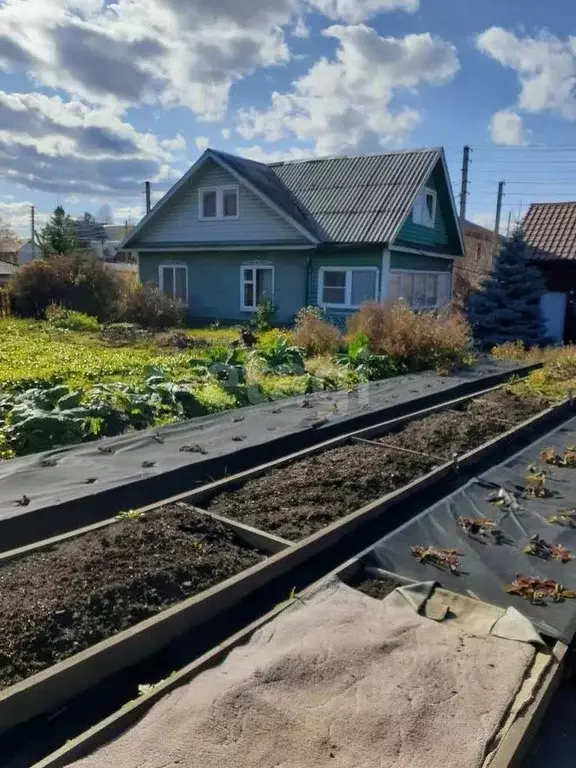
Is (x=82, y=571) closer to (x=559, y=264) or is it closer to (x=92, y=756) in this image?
(x=92, y=756)

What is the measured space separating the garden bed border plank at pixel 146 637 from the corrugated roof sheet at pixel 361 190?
13548 mm

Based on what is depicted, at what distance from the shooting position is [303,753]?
2.12 metres

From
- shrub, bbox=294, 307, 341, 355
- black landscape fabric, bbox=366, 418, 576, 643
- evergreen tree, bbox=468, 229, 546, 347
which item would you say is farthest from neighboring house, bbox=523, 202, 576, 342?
black landscape fabric, bbox=366, 418, 576, 643

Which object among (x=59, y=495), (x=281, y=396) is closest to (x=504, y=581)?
(x=59, y=495)

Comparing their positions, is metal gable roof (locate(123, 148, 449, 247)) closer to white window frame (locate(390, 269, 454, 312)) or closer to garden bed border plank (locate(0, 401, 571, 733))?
white window frame (locate(390, 269, 454, 312))

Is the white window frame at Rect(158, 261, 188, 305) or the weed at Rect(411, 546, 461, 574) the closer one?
the weed at Rect(411, 546, 461, 574)

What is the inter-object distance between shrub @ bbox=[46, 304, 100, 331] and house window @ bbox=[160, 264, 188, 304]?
3806mm

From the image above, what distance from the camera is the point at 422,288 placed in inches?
763

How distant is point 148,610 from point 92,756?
92cm

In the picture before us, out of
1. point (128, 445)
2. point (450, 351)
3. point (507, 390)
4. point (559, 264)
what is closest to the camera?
point (128, 445)

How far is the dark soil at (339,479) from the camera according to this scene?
420 cm

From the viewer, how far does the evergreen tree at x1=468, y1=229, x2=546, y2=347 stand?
642 inches

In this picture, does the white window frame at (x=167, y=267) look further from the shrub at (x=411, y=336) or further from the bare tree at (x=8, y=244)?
the bare tree at (x=8, y=244)

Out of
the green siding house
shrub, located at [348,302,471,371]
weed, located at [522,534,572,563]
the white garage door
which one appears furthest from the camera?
the white garage door
